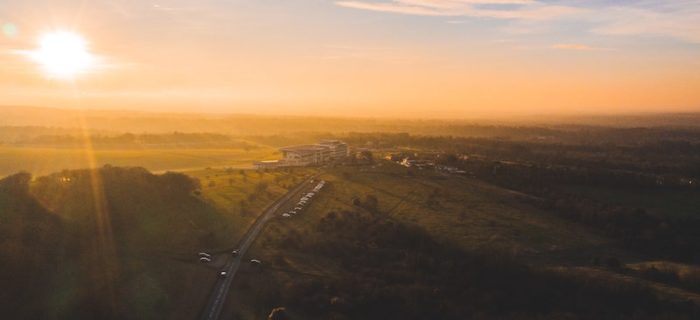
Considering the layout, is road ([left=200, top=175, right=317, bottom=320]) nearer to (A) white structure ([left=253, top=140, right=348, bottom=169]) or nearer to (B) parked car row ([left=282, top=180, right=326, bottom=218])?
(B) parked car row ([left=282, top=180, right=326, bottom=218])

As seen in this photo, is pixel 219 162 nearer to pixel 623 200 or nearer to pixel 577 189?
pixel 577 189

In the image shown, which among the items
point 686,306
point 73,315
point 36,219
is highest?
point 36,219

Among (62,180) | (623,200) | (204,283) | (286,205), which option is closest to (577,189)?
(623,200)

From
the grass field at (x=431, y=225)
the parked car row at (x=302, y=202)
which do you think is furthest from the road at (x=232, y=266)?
the parked car row at (x=302, y=202)

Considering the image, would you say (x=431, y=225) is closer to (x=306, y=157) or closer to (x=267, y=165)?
(x=267, y=165)

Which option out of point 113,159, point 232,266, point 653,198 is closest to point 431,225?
point 232,266

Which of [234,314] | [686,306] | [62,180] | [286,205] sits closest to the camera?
[234,314]
